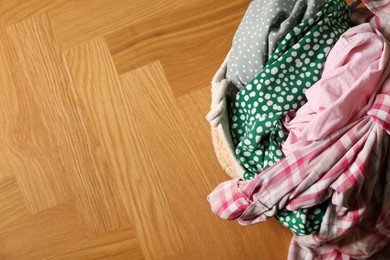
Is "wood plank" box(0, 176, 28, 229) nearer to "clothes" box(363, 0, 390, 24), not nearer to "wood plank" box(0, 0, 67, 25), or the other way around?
"wood plank" box(0, 0, 67, 25)

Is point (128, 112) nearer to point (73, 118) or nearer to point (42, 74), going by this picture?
point (73, 118)

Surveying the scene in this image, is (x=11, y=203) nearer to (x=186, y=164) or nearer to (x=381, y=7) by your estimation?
(x=186, y=164)

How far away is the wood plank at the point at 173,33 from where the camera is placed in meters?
1.03

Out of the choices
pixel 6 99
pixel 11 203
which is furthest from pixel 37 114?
pixel 11 203

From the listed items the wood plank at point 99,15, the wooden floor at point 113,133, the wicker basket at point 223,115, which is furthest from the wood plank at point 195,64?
the wicker basket at point 223,115

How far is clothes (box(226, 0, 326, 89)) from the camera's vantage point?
72 cm

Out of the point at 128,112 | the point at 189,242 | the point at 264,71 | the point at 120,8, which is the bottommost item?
the point at 189,242

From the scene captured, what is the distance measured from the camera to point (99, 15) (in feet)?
3.55

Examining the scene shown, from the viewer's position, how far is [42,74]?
1.06 metres

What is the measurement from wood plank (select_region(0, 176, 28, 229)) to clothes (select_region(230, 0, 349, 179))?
0.54 metres

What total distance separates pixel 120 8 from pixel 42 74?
234 millimetres

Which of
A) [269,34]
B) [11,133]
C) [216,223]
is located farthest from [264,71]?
[11,133]

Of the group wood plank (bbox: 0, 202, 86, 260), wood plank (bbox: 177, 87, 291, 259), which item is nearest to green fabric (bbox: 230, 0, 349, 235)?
wood plank (bbox: 177, 87, 291, 259)

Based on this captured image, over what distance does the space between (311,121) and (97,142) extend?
0.51m
